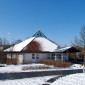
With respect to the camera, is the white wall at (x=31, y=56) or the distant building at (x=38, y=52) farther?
the white wall at (x=31, y=56)

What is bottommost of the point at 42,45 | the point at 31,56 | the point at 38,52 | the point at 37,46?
the point at 31,56

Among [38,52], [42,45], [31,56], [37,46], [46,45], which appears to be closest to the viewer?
[31,56]

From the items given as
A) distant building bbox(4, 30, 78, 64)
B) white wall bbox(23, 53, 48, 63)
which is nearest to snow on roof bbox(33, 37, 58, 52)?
distant building bbox(4, 30, 78, 64)

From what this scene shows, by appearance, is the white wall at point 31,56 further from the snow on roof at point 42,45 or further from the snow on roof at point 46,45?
the snow on roof at point 46,45

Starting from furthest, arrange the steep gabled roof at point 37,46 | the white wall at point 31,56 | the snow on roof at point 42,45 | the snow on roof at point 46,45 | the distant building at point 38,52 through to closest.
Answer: the snow on roof at point 46,45
the snow on roof at point 42,45
the steep gabled roof at point 37,46
the white wall at point 31,56
the distant building at point 38,52

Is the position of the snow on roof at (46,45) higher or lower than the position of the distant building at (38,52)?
higher

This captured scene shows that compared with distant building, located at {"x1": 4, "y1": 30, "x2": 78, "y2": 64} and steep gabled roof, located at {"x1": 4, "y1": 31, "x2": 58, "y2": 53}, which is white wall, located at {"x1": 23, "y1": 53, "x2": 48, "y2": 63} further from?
steep gabled roof, located at {"x1": 4, "y1": 31, "x2": 58, "y2": 53}

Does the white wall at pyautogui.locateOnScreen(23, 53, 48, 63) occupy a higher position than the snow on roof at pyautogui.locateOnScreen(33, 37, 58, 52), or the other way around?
the snow on roof at pyautogui.locateOnScreen(33, 37, 58, 52)

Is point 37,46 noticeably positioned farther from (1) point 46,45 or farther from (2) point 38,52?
(1) point 46,45

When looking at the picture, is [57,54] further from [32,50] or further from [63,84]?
[63,84]

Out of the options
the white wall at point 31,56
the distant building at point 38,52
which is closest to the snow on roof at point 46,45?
the distant building at point 38,52

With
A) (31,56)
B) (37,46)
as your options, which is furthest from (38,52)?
(37,46)

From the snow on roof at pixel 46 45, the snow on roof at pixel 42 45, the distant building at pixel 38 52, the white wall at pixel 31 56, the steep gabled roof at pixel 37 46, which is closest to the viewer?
→ the distant building at pixel 38 52

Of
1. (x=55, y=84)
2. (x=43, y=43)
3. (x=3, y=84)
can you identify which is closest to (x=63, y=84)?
(x=55, y=84)
